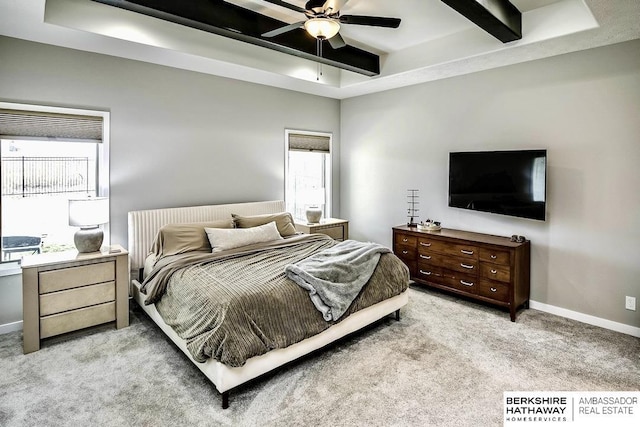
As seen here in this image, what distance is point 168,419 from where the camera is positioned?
2178 mm

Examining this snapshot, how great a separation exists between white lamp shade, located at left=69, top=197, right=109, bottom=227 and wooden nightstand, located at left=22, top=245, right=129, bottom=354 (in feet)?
0.96

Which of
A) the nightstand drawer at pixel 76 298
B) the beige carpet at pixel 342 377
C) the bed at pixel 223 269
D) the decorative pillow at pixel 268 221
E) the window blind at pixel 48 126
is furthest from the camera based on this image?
the decorative pillow at pixel 268 221

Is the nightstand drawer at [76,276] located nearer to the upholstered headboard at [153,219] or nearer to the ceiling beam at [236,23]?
the upholstered headboard at [153,219]

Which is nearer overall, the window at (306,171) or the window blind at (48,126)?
the window blind at (48,126)

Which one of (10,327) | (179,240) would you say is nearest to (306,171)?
(179,240)

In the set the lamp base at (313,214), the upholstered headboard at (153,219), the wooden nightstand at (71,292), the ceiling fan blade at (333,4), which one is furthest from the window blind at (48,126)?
the lamp base at (313,214)

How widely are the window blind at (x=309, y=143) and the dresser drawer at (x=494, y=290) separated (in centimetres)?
311

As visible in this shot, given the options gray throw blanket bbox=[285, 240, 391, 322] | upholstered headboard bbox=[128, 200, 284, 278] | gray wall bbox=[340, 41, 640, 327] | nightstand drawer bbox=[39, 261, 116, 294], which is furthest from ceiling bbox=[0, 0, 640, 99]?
→ gray throw blanket bbox=[285, 240, 391, 322]

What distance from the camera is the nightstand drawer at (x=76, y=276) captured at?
3027 millimetres

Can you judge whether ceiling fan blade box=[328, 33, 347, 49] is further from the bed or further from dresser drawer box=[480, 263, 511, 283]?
dresser drawer box=[480, 263, 511, 283]

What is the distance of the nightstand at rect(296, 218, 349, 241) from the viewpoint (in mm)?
5156

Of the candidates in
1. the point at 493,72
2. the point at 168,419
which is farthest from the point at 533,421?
the point at 493,72

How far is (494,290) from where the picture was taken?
3.77m

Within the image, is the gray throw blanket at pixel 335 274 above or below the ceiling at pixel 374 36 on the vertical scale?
below
